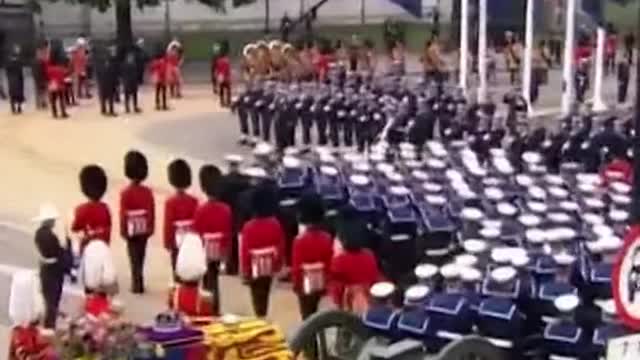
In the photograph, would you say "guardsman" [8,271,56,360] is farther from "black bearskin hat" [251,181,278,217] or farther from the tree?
the tree

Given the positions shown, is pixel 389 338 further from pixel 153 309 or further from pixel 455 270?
pixel 153 309

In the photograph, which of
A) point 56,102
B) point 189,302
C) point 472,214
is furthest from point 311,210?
point 56,102

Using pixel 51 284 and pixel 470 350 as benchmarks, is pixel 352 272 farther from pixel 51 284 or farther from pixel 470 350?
pixel 51 284

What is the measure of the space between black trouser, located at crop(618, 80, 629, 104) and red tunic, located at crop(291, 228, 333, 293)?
1744 cm

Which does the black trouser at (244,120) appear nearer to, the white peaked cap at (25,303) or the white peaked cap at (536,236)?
the white peaked cap at (536,236)

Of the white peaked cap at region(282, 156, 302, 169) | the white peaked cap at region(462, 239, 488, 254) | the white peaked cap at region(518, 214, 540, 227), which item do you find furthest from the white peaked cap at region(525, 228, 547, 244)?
the white peaked cap at region(282, 156, 302, 169)

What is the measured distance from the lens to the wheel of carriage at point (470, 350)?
10.6m

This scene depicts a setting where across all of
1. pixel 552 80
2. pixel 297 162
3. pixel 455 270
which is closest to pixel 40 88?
pixel 552 80

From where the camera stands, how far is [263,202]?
48.0 ft

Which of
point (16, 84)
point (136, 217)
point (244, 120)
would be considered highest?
point (136, 217)

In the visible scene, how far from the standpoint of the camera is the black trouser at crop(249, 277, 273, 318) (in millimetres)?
14086

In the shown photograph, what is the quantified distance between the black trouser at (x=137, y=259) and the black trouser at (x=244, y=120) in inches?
377

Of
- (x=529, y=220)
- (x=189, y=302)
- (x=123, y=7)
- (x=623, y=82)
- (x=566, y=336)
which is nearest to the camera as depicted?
(x=566, y=336)

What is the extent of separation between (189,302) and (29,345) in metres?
1.44
